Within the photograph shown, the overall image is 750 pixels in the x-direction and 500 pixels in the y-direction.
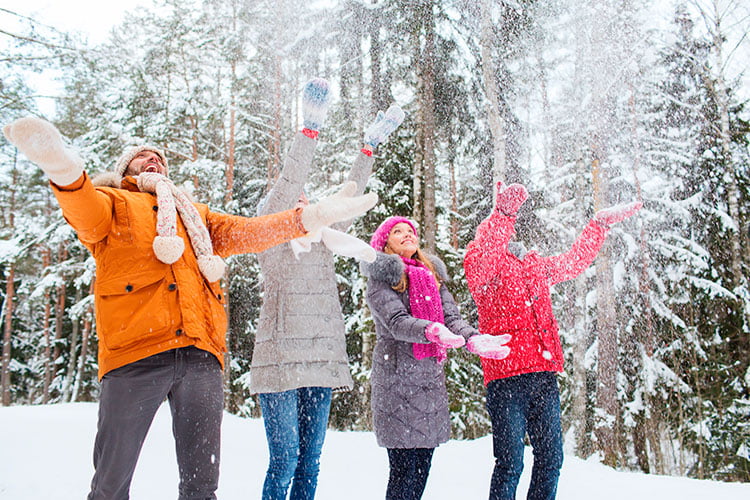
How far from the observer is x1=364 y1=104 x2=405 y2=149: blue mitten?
343cm

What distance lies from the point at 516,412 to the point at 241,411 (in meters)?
11.8

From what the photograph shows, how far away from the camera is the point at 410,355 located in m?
2.81

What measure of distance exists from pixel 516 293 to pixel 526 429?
787 mm

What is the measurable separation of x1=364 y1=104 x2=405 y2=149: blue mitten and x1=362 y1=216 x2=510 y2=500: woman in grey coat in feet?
2.49

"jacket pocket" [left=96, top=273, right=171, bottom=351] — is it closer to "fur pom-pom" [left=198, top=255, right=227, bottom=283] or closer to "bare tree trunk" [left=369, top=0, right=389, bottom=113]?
"fur pom-pom" [left=198, top=255, right=227, bottom=283]

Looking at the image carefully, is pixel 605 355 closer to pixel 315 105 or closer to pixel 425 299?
pixel 425 299

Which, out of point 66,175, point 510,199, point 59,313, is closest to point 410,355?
point 510,199

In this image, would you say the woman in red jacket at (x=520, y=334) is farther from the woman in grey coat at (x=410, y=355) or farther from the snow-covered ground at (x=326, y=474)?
the snow-covered ground at (x=326, y=474)

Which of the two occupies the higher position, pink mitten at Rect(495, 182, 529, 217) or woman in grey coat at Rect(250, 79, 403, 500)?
pink mitten at Rect(495, 182, 529, 217)

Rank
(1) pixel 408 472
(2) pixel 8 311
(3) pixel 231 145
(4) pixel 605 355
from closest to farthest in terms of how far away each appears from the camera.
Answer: (1) pixel 408 472 < (4) pixel 605 355 < (3) pixel 231 145 < (2) pixel 8 311

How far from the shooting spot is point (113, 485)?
5.51 ft

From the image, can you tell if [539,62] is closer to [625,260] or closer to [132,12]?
[625,260]

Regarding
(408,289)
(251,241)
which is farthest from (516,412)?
(251,241)

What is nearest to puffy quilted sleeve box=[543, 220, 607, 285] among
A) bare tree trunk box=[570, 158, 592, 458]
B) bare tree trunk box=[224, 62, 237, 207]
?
bare tree trunk box=[570, 158, 592, 458]
